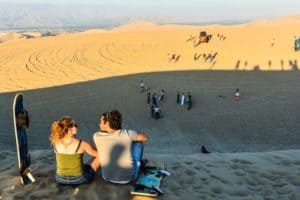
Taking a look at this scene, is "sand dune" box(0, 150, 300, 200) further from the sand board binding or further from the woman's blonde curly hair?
the woman's blonde curly hair

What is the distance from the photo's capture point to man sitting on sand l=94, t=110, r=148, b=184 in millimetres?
6348

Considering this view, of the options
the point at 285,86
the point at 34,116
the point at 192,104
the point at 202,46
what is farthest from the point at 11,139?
the point at 202,46

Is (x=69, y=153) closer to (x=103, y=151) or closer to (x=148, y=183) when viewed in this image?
(x=103, y=151)

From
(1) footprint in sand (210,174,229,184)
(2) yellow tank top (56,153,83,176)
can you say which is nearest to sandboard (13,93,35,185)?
(2) yellow tank top (56,153,83,176)

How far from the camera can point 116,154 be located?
21.3 ft

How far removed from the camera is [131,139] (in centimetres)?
640

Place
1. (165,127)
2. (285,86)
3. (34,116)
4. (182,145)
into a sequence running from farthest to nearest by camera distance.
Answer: (285,86)
(34,116)
(165,127)
(182,145)

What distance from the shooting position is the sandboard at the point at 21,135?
671 cm

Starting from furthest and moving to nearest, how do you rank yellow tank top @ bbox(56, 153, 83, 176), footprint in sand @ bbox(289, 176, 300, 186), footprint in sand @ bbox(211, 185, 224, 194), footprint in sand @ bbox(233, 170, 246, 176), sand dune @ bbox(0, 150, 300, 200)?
footprint in sand @ bbox(233, 170, 246, 176) → footprint in sand @ bbox(289, 176, 300, 186) → footprint in sand @ bbox(211, 185, 224, 194) → sand dune @ bbox(0, 150, 300, 200) → yellow tank top @ bbox(56, 153, 83, 176)

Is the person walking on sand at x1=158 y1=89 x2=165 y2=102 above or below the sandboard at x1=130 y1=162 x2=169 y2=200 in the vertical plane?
above

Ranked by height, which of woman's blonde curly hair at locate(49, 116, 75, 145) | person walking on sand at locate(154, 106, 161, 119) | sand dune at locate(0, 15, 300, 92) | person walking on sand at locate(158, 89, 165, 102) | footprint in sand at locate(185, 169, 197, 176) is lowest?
person walking on sand at locate(154, 106, 161, 119)

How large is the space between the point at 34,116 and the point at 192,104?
6.25 meters

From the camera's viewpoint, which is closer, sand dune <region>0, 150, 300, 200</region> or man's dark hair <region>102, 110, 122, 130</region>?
man's dark hair <region>102, 110, 122, 130</region>

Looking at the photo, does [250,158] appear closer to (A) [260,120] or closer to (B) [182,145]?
(B) [182,145]
